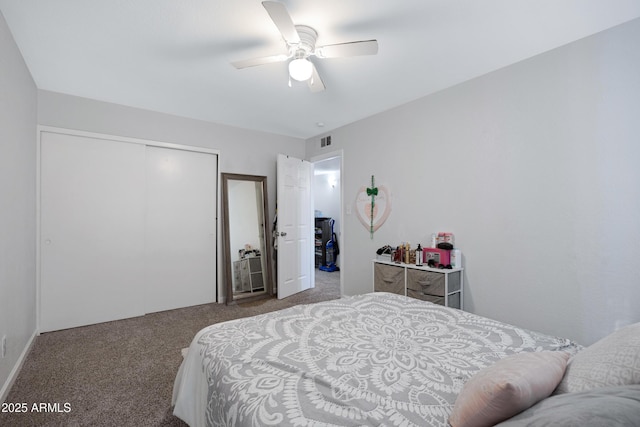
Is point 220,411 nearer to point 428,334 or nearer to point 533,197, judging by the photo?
point 428,334

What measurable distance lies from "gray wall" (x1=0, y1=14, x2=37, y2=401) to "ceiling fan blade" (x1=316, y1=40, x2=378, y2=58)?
2.13 m

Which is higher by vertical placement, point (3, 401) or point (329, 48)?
point (329, 48)

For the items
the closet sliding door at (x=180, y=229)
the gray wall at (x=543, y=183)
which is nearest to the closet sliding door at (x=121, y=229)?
the closet sliding door at (x=180, y=229)

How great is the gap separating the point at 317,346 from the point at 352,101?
2788mm

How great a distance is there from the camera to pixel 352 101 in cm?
336

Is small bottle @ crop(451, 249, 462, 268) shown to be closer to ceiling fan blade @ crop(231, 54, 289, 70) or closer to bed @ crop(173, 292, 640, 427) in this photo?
bed @ crop(173, 292, 640, 427)

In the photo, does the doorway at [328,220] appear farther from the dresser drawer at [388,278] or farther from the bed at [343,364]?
the bed at [343,364]

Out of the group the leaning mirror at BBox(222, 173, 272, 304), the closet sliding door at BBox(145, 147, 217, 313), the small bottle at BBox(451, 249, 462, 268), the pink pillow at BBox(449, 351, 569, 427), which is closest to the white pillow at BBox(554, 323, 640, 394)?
the pink pillow at BBox(449, 351, 569, 427)

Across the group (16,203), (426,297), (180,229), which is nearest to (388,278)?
(426,297)

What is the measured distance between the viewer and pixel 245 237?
438cm

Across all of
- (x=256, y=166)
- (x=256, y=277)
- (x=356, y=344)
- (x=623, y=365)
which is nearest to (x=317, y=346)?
(x=356, y=344)

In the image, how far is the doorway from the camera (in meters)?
6.44

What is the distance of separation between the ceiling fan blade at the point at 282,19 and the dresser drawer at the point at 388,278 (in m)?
2.30

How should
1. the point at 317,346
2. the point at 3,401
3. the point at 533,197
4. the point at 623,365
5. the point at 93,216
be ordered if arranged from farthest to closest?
the point at 93,216 < the point at 533,197 < the point at 3,401 < the point at 317,346 < the point at 623,365
